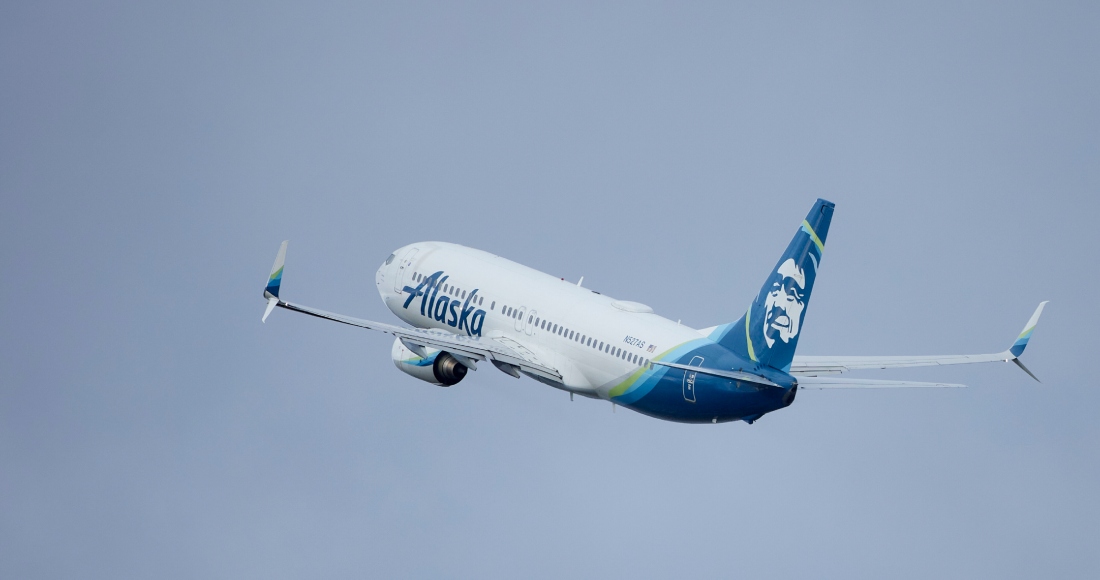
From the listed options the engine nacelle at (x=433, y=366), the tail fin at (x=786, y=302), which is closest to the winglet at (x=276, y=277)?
the engine nacelle at (x=433, y=366)

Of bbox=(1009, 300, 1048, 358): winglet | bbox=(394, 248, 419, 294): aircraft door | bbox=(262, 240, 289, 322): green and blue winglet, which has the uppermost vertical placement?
bbox=(1009, 300, 1048, 358): winglet

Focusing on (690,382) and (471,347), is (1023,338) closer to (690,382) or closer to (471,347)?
(690,382)

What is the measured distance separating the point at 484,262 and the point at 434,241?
5.52 meters

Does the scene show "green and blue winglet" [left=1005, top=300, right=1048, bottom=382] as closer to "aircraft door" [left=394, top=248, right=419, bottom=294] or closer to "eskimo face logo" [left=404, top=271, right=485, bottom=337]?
"eskimo face logo" [left=404, top=271, right=485, bottom=337]

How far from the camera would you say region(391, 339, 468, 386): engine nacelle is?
95312 millimetres

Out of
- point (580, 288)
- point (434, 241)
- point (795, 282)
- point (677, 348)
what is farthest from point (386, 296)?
point (795, 282)

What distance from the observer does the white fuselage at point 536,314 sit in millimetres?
88688

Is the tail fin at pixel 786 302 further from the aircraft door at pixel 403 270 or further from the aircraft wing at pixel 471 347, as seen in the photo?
the aircraft door at pixel 403 270

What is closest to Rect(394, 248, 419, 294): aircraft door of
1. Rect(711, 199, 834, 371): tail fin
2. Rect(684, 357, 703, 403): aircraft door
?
Rect(684, 357, 703, 403): aircraft door

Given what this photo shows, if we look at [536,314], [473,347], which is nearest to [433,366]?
[473,347]

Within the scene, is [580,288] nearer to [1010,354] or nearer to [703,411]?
[703,411]

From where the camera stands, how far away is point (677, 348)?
86375 millimetres

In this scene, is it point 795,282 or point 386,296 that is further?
point 386,296

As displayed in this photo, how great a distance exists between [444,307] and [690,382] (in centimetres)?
1711
